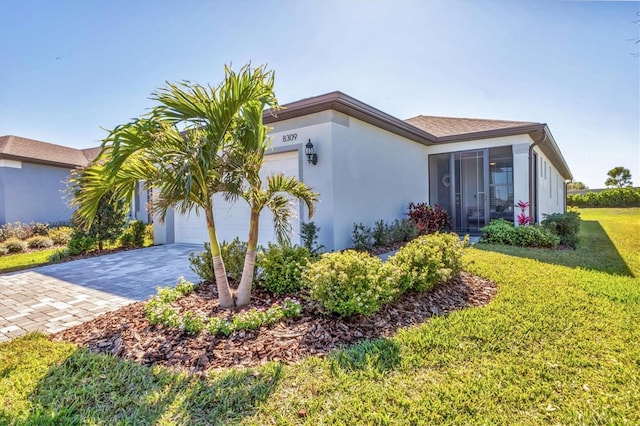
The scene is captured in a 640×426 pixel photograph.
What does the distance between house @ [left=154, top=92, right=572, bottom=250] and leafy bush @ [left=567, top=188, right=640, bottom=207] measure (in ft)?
85.3

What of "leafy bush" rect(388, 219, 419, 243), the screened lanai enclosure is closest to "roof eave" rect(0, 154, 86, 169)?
"leafy bush" rect(388, 219, 419, 243)

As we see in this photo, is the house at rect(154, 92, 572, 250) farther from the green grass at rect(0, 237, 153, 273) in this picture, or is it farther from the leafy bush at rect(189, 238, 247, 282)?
the green grass at rect(0, 237, 153, 273)

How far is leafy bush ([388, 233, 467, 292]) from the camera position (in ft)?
13.4

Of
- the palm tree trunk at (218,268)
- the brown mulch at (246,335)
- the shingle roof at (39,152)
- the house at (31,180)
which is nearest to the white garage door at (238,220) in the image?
the house at (31,180)

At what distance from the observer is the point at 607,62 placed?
7.47 meters

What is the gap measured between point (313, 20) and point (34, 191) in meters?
13.4

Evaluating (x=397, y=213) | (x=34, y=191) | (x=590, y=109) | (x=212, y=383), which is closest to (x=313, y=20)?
(x=397, y=213)

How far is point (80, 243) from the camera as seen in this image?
8.81 metres

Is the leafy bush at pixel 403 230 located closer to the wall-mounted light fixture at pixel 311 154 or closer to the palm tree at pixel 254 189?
the wall-mounted light fixture at pixel 311 154

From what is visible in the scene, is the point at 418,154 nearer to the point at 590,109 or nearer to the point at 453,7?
the point at 453,7

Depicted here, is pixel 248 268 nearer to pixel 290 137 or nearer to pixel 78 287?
pixel 78 287

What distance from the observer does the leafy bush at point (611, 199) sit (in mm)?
30375

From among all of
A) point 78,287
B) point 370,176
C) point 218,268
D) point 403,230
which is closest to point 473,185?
point 403,230

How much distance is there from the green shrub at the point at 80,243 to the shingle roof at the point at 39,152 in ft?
20.8
